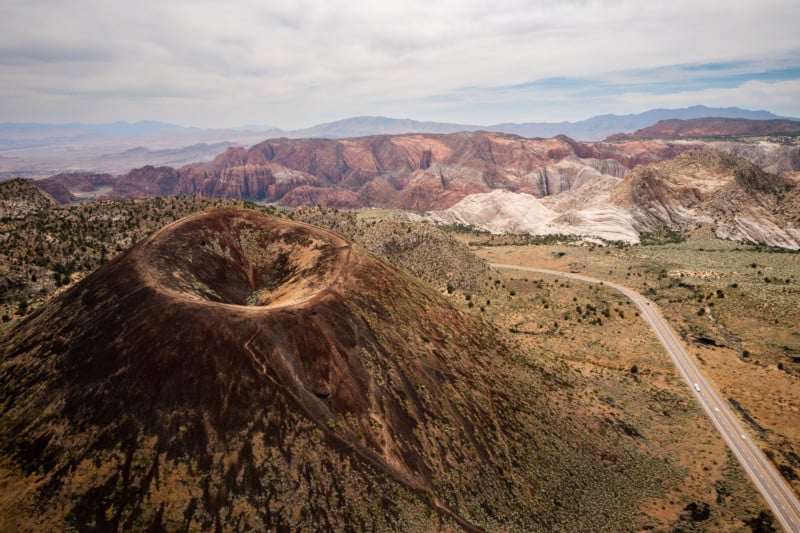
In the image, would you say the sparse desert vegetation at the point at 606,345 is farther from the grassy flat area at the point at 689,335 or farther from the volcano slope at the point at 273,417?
the volcano slope at the point at 273,417

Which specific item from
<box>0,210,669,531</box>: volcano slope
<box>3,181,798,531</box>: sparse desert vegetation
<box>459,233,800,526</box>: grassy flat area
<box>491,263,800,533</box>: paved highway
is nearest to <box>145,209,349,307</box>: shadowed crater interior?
<box>0,210,669,531</box>: volcano slope

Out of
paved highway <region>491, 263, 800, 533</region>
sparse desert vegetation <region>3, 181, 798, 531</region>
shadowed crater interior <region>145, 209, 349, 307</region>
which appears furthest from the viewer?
shadowed crater interior <region>145, 209, 349, 307</region>

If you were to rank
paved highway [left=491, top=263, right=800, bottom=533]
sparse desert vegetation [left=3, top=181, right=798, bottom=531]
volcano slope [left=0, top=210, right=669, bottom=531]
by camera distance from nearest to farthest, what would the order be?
volcano slope [left=0, top=210, right=669, bottom=531], paved highway [left=491, top=263, right=800, bottom=533], sparse desert vegetation [left=3, top=181, right=798, bottom=531]

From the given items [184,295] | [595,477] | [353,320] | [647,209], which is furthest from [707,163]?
[184,295]

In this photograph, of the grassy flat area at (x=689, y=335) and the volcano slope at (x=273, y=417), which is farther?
the grassy flat area at (x=689, y=335)

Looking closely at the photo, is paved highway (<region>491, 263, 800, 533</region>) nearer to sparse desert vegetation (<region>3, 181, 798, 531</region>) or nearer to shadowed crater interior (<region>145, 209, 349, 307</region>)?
sparse desert vegetation (<region>3, 181, 798, 531</region>)

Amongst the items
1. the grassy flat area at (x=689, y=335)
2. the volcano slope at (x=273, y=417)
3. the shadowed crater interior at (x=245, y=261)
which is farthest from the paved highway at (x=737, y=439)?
the shadowed crater interior at (x=245, y=261)
